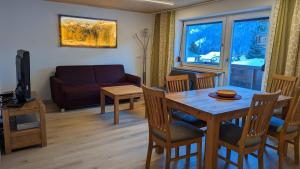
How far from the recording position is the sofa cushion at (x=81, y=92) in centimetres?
404

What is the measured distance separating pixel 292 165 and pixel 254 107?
1.19 meters

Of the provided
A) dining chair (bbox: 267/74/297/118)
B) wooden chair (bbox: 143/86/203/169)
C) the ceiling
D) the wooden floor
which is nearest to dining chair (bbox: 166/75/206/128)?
wooden chair (bbox: 143/86/203/169)

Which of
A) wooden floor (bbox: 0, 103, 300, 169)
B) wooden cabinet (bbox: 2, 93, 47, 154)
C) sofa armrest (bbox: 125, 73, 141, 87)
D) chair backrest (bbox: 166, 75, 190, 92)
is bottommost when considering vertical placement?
wooden floor (bbox: 0, 103, 300, 169)

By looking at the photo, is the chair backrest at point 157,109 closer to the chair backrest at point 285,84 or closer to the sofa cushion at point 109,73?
the chair backrest at point 285,84

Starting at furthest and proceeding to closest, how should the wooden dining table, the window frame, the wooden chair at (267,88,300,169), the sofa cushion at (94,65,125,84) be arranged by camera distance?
the sofa cushion at (94,65,125,84), the window frame, the wooden chair at (267,88,300,169), the wooden dining table

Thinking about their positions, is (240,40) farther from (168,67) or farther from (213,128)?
(213,128)

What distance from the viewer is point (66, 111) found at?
163 inches

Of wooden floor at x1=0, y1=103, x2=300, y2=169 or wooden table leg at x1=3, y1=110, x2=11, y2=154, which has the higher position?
wooden table leg at x1=3, y1=110, x2=11, y2=154

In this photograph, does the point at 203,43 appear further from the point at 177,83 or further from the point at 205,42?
the point at 177,83

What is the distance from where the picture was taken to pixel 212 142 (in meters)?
1.92

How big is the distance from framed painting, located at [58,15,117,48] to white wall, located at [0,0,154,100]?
11 centimetres

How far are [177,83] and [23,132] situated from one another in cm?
201

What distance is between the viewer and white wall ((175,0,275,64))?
143 inches

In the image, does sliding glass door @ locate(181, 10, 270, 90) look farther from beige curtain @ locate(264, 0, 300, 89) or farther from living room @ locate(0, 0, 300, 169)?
beige curtain @ locate(264, 0, 300, 89)
